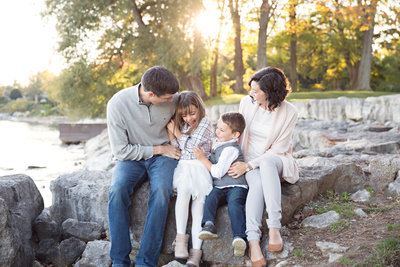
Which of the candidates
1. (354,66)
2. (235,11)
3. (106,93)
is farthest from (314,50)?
(106,93)

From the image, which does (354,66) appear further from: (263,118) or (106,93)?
(263,118)

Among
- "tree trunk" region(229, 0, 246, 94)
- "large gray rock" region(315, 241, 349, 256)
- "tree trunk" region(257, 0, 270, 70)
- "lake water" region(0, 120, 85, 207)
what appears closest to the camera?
"large gray rock" region(315, 241, 349, 256)

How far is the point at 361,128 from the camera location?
28.5ft

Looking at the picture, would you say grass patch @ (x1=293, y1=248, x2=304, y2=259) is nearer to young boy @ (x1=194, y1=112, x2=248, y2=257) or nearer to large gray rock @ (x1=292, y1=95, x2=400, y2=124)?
young boy @ (x1=194, y1=112, x2=248, y2=257)

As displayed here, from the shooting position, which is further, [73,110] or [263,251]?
[73,110]

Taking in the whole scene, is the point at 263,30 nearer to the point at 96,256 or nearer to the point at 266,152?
the point at 266,152

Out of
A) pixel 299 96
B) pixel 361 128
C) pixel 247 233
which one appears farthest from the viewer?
pixel 299 96

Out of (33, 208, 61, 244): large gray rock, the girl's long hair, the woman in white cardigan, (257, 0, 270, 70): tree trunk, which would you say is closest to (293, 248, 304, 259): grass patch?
the woman in white cardigan

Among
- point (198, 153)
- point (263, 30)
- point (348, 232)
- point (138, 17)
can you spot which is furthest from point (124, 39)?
point (348, 232)

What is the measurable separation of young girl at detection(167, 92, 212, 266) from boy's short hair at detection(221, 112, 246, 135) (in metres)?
0.22

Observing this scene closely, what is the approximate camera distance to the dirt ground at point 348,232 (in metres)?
2.81

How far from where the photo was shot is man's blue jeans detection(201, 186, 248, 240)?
10.1 feet

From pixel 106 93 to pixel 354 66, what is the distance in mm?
13826

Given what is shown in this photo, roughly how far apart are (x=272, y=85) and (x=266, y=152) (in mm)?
591
